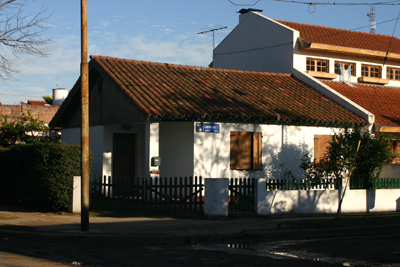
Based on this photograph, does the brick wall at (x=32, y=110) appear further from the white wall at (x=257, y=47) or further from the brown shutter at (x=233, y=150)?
the brown shutter at (x=233, y=150)

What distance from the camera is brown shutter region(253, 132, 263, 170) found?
19.8 metres

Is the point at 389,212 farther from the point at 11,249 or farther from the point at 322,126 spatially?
the point at 11,249

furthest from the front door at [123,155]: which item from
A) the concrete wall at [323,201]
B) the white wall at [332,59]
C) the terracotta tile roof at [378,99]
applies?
the terracotta tile roof at [378,99]

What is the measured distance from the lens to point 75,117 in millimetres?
24375

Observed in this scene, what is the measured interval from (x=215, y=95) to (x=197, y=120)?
8.45 ft

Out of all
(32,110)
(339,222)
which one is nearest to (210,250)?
(339,222)

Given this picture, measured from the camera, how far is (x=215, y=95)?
20734 mm

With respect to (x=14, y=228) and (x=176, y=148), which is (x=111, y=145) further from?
(x=14, y=228)

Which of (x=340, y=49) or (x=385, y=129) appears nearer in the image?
(x=385, y=129)

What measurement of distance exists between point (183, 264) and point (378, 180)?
12339mm

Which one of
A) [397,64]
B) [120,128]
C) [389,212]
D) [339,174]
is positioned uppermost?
[397,64]

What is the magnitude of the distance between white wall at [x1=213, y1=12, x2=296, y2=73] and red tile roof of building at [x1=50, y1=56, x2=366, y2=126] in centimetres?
211

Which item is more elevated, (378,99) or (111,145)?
(378,99)

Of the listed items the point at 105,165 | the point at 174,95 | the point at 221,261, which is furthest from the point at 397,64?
the point at 221,261
